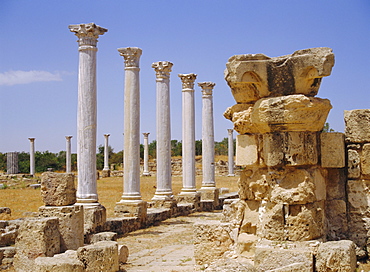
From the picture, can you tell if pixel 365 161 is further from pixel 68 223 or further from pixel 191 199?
pixel 191 199

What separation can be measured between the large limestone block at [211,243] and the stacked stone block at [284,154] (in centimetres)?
18

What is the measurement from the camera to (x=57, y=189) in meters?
9.87

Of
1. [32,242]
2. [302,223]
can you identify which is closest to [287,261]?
[302,223]

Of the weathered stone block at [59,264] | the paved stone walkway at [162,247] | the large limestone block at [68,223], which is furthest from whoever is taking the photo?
the large limestone block at [68,223]

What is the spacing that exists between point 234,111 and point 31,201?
1799 centimetres

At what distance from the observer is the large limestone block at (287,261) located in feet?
20.0

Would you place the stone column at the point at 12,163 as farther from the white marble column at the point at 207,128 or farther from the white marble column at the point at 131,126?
the white marble column at the point at 131,126

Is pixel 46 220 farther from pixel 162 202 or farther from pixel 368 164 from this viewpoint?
pixel 162 202

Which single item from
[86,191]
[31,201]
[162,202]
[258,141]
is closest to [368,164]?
[258,141]

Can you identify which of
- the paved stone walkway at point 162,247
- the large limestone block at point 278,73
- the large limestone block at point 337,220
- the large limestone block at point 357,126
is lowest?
the paved stone walkway at point 162,247

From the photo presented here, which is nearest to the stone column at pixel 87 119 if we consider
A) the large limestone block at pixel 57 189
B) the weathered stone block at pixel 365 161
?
the large limestone block at pixel 57 189

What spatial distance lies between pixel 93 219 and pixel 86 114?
2.74 m

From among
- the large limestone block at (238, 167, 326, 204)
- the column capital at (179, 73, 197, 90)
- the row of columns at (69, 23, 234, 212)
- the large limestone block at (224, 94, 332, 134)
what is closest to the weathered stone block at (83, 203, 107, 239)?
the row of columns at (69, 23, 234, 212)

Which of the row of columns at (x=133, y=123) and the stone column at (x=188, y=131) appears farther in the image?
the stone column at (x=188, y=131)
